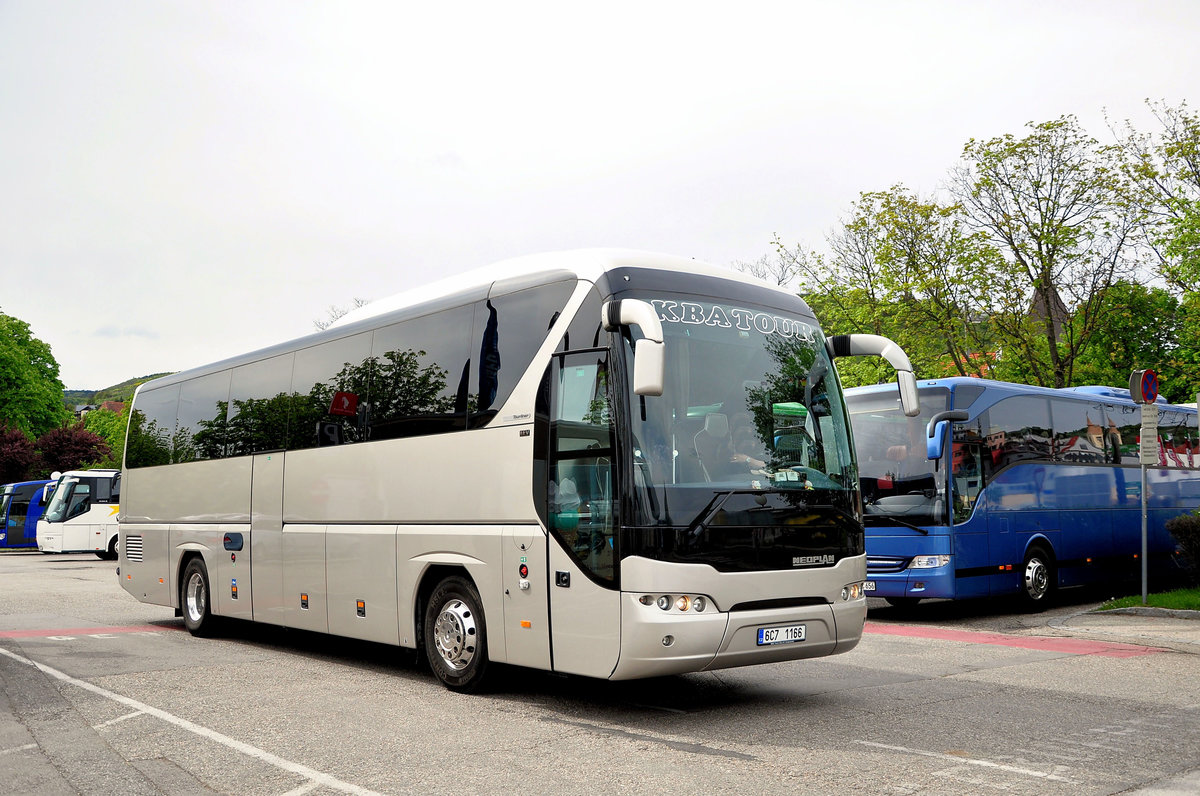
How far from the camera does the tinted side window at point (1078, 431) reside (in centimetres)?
1700

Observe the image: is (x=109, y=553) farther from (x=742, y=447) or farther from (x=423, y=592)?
(x=742, y=447)

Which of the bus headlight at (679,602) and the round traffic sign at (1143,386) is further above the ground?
the round traffic sign at (1143,386)

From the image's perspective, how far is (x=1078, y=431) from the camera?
17500mm

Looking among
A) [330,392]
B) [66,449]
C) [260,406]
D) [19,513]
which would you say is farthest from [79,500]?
[330,392]

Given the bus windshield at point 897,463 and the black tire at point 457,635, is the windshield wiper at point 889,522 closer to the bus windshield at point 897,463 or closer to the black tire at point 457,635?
the bus windshield at point 897,463

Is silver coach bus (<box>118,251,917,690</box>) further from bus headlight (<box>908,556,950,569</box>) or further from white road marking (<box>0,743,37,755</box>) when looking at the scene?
bus headlight (<box>908,556,950,569</box>)

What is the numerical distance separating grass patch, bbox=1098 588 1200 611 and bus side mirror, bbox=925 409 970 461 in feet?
11.0

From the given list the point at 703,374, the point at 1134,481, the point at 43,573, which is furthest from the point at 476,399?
the point at 43,573

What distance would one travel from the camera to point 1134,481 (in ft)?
61.2

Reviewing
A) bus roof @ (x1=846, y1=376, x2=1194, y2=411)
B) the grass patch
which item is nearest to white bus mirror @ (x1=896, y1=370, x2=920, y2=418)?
bus roof @ (x1=846, y1=376, x2=1194, y2=411)

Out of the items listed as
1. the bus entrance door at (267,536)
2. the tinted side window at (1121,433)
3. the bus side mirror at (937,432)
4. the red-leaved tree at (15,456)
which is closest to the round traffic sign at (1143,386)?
the bus side mirror at (937,432)

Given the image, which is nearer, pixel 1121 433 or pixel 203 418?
pixel 203 418

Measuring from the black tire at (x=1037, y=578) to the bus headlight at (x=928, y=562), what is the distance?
1.99m

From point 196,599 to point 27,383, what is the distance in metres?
56.5
